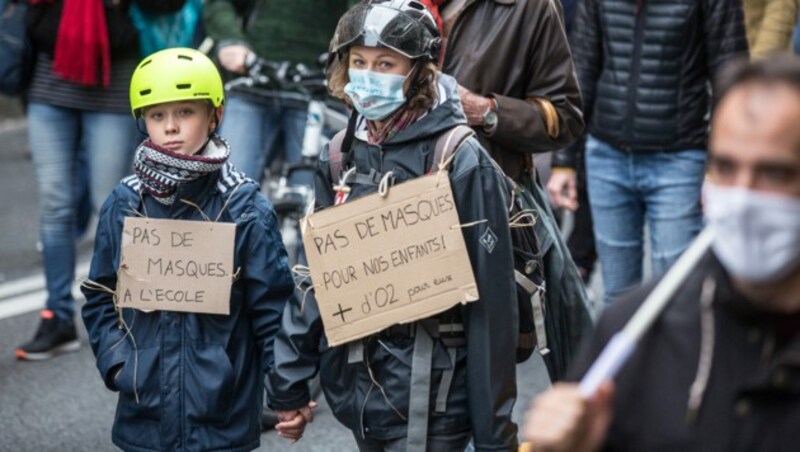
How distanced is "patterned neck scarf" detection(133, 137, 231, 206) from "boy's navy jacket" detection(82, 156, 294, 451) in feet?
0.16

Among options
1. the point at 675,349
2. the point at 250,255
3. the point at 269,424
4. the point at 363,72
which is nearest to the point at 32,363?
the point at 269,424

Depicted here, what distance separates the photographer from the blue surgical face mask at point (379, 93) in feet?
13.7

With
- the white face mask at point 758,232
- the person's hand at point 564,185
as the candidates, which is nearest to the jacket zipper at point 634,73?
the person's hand at point 564,185

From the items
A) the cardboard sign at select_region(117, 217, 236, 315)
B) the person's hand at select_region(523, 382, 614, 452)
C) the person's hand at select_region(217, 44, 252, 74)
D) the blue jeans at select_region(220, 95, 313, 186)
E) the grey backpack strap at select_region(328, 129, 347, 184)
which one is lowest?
the blue jeans at select_region(220, 95, 313, 186)

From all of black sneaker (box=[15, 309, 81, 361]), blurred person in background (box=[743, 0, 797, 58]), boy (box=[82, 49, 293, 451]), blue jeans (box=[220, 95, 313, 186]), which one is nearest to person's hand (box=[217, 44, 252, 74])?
blue jeans (box=[220, 95, 313, 186])

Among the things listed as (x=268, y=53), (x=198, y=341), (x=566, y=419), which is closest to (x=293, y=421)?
(x=198, y=341)

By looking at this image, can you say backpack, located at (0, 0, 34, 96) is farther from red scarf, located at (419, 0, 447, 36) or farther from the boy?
red scarf, located at (419, 0, 447, 36)

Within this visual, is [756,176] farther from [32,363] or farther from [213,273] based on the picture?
[32,363]

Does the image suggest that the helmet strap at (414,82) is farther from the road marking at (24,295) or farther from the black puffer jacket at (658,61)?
the road marking at (24,295)

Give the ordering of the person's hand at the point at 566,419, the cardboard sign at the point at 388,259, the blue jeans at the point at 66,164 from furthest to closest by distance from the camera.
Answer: the blue jeans at the point at 66,164 < the cardboard sign at the point at 388,259 < the person's hand at the point at 566,419

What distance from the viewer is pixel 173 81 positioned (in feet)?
15.2

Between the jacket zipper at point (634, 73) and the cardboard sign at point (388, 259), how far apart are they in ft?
6.84

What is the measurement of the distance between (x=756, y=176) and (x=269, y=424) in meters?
4.11

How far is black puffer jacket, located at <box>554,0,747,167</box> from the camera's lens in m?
5.79
